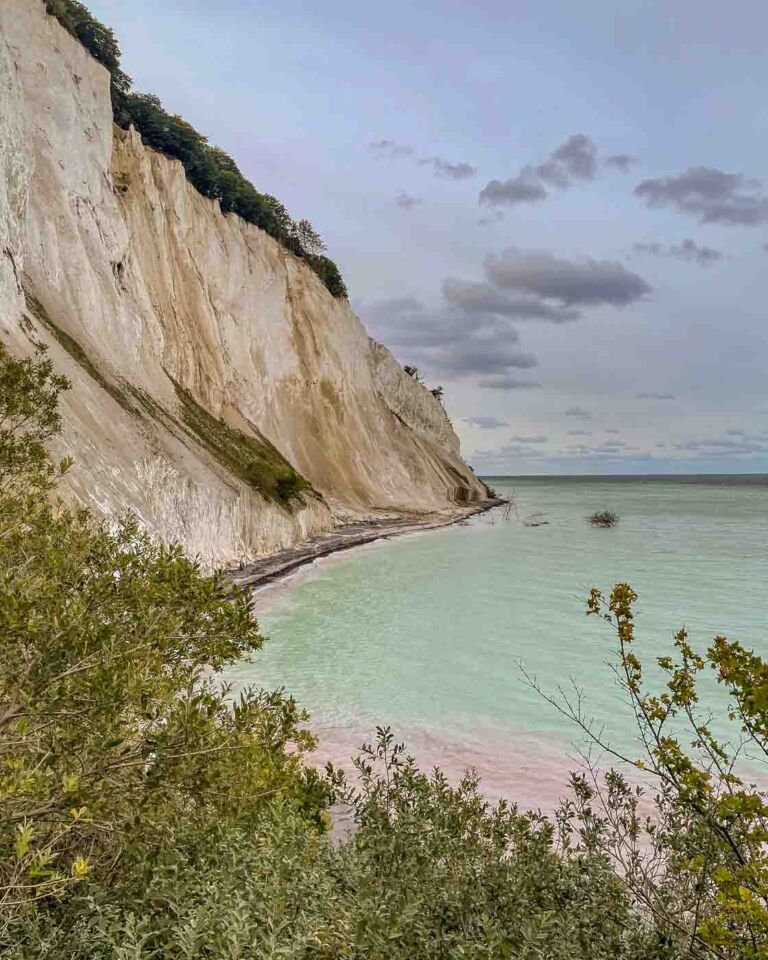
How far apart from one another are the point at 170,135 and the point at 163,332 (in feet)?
53.8

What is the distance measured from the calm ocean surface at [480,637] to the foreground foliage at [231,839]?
5.28 meters

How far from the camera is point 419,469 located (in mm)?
60281

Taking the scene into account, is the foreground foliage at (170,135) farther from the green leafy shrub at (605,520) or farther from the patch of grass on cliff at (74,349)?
the green leafy shrub at (605,520)

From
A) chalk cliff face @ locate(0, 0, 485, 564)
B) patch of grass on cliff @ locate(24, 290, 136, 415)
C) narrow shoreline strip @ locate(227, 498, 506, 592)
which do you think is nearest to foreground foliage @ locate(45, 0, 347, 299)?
chalk cliff face @ locate(0, 0, 485, 564)

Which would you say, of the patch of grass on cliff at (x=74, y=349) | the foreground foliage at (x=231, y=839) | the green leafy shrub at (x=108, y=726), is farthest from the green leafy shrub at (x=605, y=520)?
the green leafy shrub at (x=108, y=726)

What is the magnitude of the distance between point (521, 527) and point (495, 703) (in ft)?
146

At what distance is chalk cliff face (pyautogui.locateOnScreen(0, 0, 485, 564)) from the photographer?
2145cm

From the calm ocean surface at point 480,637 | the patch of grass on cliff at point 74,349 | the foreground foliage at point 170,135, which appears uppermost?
the foreground foliage at point 170,135

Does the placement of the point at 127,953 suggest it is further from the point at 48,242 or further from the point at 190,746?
the point at 48,242

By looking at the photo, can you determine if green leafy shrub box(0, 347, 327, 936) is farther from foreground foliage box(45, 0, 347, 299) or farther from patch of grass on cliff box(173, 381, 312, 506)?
foreground foliage box(45, 0, 347, 299)

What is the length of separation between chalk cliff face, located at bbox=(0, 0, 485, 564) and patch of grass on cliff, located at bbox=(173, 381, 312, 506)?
176mm

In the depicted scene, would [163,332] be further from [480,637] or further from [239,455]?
[480,637]

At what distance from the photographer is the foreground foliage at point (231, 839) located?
9.75 ft

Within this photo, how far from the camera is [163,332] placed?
113ft
